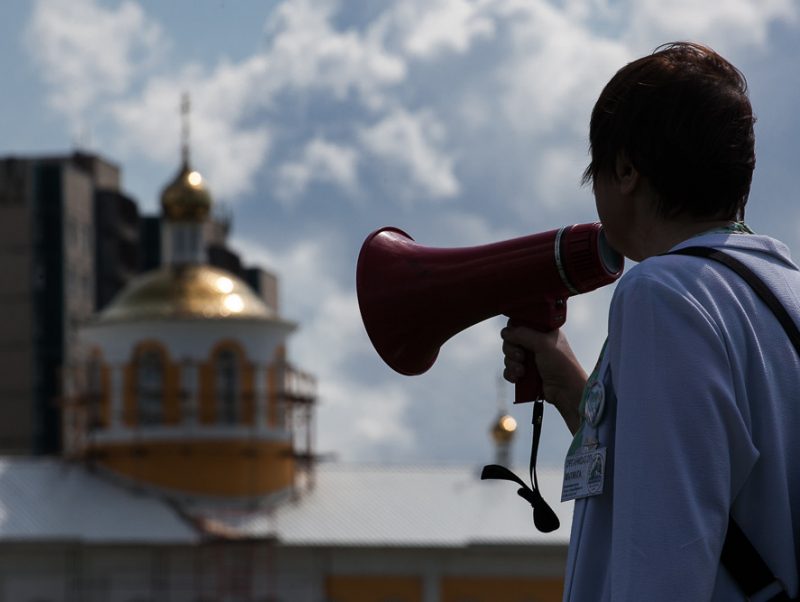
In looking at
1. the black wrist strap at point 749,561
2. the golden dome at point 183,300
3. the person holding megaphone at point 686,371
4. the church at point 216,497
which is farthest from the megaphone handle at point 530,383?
the golden dome at point 183,300

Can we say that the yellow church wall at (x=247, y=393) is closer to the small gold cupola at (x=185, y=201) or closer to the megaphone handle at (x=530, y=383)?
the small gold cupola at (x=185, y=201)

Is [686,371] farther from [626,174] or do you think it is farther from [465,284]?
[465,284]

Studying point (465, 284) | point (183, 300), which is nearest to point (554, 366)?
point (465, 284)

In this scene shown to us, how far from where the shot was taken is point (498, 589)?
4006cm

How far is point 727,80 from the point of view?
286 cm

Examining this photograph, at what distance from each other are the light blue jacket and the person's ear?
0.52 ft

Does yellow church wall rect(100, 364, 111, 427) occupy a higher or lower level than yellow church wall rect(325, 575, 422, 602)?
higher

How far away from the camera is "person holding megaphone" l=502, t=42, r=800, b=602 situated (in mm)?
2662

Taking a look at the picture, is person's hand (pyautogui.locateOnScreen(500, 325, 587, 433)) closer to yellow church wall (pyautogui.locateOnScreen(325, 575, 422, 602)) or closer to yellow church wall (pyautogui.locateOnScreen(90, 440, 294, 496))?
yellow church wall (pyautogui.locateOnScreen(325, 575, 422, 602))

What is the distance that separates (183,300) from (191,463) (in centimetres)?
311

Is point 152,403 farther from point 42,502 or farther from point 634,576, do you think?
point 634,576

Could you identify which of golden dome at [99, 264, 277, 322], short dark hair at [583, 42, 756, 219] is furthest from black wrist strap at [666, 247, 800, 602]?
golden dome at [99, 264, 277, 322]

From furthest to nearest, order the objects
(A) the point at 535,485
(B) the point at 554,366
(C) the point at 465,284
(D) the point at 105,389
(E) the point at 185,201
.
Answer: (E) the point at 185,201 < (D) the point at 105,389 < (C) the point at 465,284 < (B) the point at 554,366 < (A) the point at 535,485

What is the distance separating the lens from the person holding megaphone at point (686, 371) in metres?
2.66
